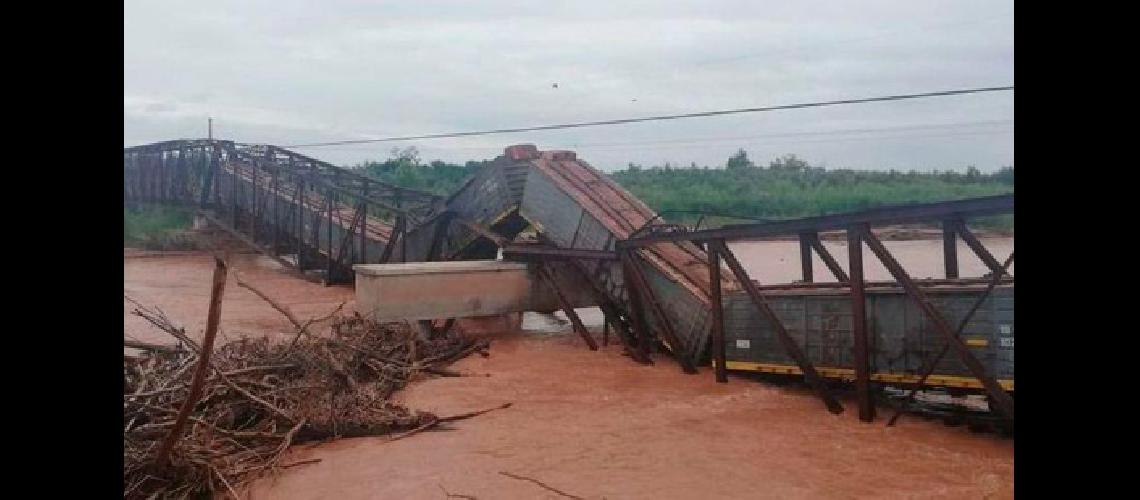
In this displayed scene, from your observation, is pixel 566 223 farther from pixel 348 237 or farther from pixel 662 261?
pixel 348 237

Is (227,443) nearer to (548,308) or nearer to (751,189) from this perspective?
(548,308)

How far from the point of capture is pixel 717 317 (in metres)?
11.6

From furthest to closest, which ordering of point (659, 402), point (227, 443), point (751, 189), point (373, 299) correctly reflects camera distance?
1. point (751, 189)
2. point (373, 299)
3. point (659, 402)
4. point (227, 443)

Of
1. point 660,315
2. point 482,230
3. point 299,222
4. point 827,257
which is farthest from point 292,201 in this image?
point 827,257

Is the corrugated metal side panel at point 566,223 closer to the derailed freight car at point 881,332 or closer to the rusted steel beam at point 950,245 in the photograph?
the derailed freight car at point 881,332

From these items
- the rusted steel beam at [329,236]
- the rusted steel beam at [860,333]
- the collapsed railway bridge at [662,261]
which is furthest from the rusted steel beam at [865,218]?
the rusted steel beam at [329,236]

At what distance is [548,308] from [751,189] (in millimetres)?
8025

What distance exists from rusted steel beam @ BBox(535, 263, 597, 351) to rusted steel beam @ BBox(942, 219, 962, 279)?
19.2ft

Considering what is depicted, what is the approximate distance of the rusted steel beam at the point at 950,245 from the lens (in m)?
9.84

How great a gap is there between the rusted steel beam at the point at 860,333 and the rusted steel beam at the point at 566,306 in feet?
18.1
